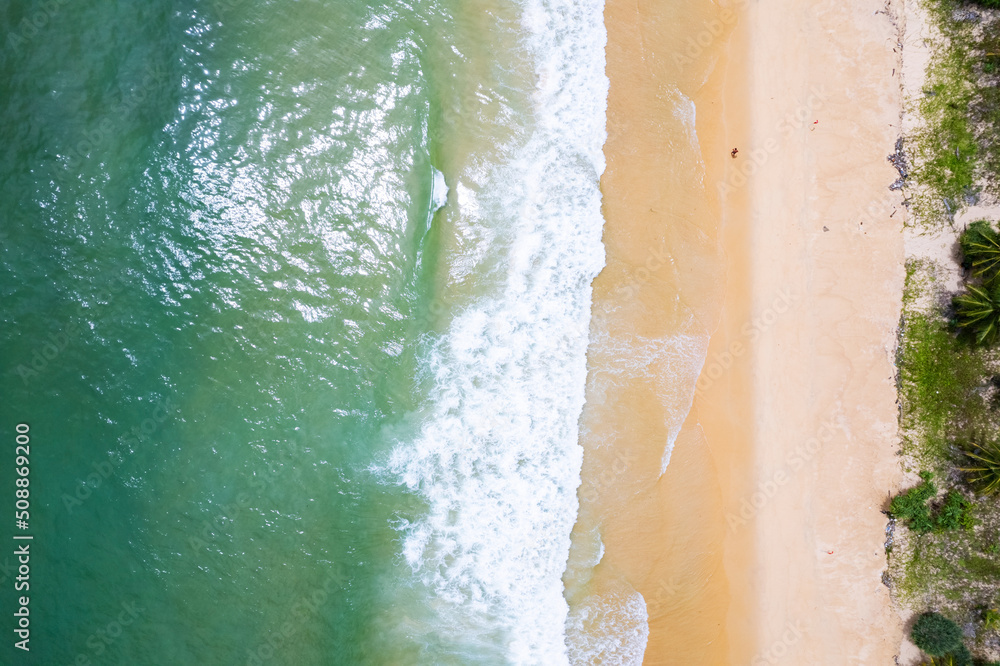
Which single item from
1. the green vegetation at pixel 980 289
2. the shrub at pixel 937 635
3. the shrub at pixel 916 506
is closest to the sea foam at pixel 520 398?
the shrub at pixel 916 506

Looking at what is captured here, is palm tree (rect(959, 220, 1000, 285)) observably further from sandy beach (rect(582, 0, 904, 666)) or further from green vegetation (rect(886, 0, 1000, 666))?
sandy beach (rect(582, 0, 904, 666))

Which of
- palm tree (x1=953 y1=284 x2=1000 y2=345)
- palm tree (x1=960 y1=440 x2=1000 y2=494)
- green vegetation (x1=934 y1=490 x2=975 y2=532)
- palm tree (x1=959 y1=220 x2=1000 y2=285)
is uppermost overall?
palm tree (x1=959 y1=220 x2=1000 y2=285)

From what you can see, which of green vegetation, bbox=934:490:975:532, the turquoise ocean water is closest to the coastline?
green vegetation, bbox=934:490:975:532

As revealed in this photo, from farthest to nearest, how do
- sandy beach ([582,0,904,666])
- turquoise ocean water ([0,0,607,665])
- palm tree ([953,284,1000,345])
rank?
sandy beach ([582,0,904,666]), palm tree ([953,284,1000,345]), turquoise ocean water ([0,0,607,665])

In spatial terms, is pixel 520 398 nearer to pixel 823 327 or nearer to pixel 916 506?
pixel 823 327

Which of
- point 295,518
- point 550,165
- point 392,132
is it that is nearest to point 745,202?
point 550,165

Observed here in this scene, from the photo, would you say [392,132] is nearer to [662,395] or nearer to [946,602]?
[662,395]

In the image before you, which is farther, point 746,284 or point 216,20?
point 746,284
